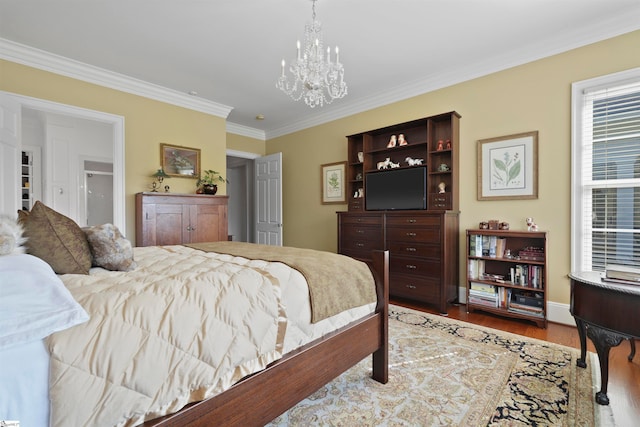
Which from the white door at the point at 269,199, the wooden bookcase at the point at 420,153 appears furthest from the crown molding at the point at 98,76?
the wooden bookcase at the point at 420,153

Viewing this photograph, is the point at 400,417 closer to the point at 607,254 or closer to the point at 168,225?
the point at 607,254

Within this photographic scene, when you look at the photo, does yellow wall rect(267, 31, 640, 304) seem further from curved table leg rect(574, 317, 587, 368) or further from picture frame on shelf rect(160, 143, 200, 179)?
picture frame on shelf rect(160, 143, 200, 179)

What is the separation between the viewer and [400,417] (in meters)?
1.48

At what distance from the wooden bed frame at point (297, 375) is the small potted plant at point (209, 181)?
318cm

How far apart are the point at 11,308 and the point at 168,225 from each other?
125 inches

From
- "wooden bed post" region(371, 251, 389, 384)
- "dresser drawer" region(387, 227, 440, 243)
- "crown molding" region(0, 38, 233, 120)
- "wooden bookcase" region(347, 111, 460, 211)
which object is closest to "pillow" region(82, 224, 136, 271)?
"wooden bed post" region(371, 251, 389, 384)

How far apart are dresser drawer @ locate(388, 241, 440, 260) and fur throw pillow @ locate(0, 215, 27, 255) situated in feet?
10.3

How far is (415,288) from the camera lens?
130 inches

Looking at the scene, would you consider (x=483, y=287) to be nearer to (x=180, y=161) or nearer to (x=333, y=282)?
(x=333, y=282)

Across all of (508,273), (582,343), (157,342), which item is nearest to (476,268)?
(508,273)

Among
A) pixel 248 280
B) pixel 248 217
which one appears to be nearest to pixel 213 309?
pixel 248 280

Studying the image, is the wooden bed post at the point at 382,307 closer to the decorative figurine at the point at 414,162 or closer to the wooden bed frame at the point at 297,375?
the wooden bed frame at the point at 297,375

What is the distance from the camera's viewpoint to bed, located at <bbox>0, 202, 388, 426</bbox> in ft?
2.53

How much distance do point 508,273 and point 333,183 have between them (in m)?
2.70
